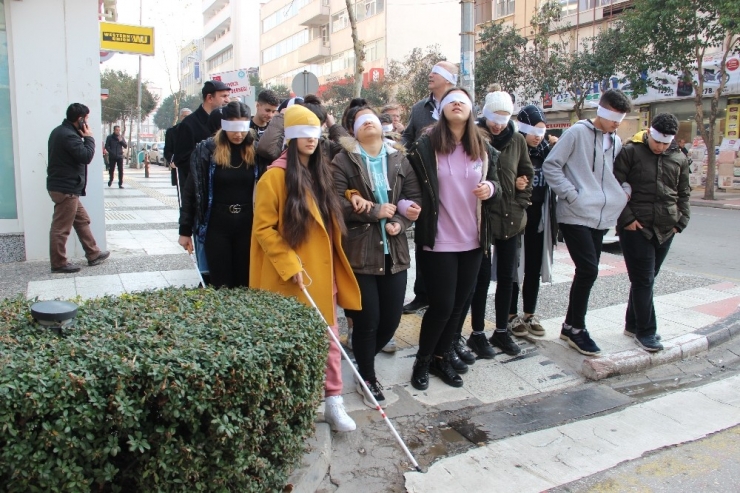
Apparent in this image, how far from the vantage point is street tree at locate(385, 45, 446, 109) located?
27.1m

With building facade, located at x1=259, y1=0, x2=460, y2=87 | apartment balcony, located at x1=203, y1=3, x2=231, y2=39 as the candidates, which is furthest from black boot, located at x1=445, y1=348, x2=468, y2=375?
apartment balcony, located at x1=203, y1=3, x2=231, y2=39

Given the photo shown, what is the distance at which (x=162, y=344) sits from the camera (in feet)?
8.25

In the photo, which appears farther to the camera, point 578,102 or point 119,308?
point 578,102

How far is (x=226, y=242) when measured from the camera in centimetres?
441

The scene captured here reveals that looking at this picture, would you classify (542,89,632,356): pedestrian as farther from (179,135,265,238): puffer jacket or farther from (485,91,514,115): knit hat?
(179,135,265,238): puffer jacket

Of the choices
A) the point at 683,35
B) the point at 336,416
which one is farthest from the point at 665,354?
the point at 683,35

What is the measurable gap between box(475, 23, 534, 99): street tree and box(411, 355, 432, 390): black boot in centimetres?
2094


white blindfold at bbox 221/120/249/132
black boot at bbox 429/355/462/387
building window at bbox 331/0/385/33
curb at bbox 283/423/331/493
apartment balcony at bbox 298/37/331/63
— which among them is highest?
building window at bbox 331/0/385/33

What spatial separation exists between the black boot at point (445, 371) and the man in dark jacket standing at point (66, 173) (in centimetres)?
466

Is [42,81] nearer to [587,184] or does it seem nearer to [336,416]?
[336,416]

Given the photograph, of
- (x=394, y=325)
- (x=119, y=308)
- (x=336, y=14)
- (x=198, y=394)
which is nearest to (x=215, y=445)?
(x=198, y=394)

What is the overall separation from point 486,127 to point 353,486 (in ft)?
9.04

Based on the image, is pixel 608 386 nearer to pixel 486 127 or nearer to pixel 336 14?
pixel 486 127

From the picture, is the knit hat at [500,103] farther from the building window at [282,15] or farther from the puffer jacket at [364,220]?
the building window at [282,15]
